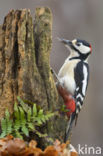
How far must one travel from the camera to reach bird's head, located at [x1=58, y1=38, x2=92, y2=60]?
5620mm

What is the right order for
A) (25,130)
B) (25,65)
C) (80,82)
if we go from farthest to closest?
1. (80,82)
2. (25,65)
3. (25,130)

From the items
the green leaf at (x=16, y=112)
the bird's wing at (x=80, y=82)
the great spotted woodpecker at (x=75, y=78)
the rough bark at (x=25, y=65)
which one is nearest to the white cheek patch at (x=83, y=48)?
the great spotted woodpecker at (x=75, y=78)

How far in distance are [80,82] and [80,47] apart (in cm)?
51

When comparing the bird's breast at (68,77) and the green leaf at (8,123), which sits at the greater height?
the bird's breast at (68,77)

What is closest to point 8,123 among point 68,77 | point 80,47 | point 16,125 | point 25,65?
point 16,125

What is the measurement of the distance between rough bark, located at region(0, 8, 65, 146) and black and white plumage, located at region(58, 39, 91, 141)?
41.3 inches

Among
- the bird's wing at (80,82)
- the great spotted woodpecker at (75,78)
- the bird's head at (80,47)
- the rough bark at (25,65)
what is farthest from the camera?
the bird's head at (80,47)

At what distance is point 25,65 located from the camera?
12.7ft

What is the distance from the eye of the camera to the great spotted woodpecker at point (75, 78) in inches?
198

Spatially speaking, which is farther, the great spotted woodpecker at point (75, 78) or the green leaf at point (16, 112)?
the great spotted woodpecker at point (75, 78)

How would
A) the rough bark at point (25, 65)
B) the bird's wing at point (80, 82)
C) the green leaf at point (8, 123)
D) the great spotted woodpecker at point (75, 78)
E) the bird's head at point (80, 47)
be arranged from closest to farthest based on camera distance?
the green leaf at point (8, 123) → the rough bark at point (25, 65) → the great spotted woodpecker at point (75, 78) → the bird's wing at point (80, 82) → the bird's head at point (80, 47)

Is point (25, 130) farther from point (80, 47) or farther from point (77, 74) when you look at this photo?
point (80, 47)

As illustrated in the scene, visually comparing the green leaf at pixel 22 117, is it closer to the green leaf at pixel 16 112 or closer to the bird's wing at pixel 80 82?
the green leaf at pixel 16 112

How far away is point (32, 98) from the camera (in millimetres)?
3883
